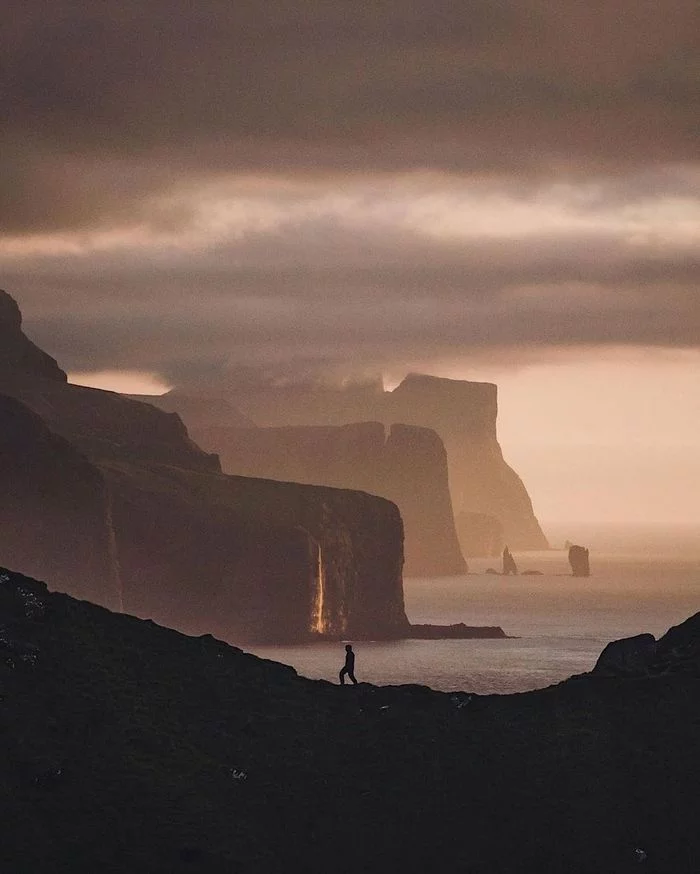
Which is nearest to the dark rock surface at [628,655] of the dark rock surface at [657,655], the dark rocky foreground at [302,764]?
the dark rock surface at [657,655]

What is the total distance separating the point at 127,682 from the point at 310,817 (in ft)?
55.3

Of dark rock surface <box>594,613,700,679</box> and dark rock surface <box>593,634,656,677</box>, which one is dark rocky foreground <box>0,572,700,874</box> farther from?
dark rock surface <box>593,634,656,677</box>

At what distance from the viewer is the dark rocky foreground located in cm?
7925

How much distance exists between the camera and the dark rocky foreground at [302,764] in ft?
260

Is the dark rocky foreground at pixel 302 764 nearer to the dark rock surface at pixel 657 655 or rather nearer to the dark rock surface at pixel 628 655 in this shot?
the dark rock surface at pixel 657 655

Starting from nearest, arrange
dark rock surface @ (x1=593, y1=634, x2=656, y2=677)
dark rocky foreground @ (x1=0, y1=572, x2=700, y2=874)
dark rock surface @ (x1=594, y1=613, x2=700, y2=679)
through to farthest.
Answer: dark rocky foreground @ (x1=0, y1=572, x2=700, y2=874), dark rock surface @ (x1=594, y1=613, x2=700, y2=679), dark rock surface @ (x1=593, y1=634, x2=656, y2=677)

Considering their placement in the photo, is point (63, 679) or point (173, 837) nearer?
point (173, 837)

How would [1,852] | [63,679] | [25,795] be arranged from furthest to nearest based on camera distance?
[63,679], [25,795], [1,852]

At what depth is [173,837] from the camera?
7888 cm

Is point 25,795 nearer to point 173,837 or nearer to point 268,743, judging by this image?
point 173,837

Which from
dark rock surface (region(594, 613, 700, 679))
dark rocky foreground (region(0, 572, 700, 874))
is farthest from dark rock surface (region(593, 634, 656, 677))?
dark rocky foreground (region(0, 572, 700, 874))

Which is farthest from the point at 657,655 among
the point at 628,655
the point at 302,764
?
the point at 302,764

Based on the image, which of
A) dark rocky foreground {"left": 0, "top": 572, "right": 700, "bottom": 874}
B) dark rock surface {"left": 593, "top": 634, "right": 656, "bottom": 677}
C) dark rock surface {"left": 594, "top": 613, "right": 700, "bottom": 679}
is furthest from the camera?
dark rock surface {"left": 593, "top": 634, "right": 656, "bottom": 677}

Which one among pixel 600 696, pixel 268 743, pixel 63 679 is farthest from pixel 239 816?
pixel 600 696
